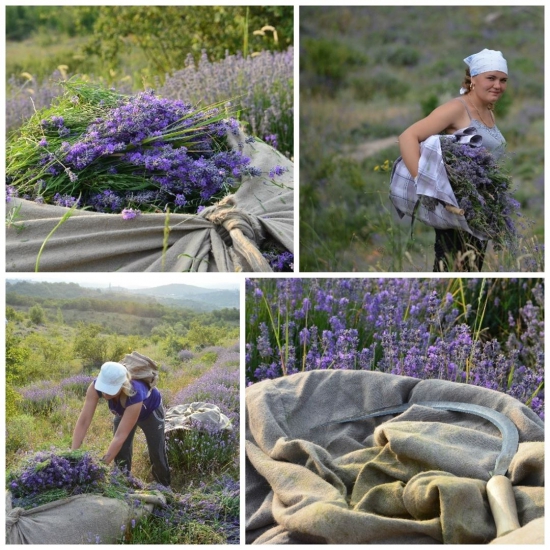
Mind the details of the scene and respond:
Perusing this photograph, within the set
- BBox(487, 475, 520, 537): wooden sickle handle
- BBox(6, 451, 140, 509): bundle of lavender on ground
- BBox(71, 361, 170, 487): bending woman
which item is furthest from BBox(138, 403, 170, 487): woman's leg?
BBox(487, 475, 520, 537): wooden sickle handle

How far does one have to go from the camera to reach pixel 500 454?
273cm

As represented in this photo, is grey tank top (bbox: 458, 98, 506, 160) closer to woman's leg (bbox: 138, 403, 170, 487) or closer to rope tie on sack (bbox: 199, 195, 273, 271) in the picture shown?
rope tie on sack (bbox: 199, 195, 273, 271)

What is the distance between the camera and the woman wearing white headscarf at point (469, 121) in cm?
303

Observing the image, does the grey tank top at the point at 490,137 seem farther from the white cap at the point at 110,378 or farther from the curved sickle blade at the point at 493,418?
the white cap at the point at 110,378

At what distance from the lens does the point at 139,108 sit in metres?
3.16

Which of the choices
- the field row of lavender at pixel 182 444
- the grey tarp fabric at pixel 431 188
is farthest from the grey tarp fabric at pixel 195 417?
the grey tarp fabric at pixel 431 188

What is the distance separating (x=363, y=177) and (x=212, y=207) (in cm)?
283

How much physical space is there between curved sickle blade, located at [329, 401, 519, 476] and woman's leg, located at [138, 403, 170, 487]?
2.06 feet

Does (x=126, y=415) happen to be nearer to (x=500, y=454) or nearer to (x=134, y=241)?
(x=134, y=241)

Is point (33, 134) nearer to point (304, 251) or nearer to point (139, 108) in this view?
point (139, 108)

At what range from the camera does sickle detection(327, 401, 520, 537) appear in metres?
2.51

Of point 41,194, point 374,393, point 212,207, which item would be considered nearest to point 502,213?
point 374,393

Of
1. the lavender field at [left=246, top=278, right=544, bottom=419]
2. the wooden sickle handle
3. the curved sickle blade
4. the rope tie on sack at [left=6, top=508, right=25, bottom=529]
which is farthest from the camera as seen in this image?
the lavender field at [left=246, top=278, right=544, bottom=419]

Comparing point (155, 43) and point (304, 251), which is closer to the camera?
point (304, 251)
